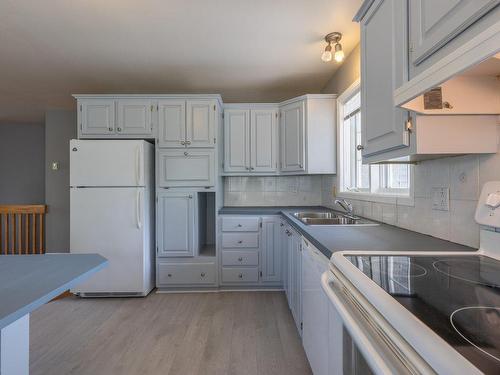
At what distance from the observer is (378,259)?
1031 mm

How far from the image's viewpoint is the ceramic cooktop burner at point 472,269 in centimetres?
83

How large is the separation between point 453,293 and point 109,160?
2.94 m

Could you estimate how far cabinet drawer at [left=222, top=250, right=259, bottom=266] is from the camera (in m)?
2.99

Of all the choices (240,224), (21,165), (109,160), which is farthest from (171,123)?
(21,165)

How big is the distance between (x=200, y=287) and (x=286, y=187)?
1.62 m

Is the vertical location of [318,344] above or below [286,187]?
below

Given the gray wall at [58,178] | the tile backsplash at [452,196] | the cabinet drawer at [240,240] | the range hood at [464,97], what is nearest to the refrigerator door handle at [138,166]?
the cabinet drawer at [240,240]

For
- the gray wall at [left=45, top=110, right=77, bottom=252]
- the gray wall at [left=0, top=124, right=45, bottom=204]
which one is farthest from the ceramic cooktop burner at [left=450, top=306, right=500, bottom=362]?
the gray wall at [left=0, top=124, right=45, bottom=204]

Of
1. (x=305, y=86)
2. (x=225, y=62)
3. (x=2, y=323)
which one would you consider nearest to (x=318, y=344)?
(x=2, y=323)

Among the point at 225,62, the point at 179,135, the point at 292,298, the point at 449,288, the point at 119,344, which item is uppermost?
the point at 225,62

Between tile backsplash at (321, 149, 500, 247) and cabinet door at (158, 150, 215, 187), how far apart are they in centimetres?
189

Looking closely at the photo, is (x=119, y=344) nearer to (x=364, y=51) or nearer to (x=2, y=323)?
(x=2, y=323)

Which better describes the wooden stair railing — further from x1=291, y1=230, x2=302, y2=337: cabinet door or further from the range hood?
the range hood

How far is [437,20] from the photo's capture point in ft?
2.88
